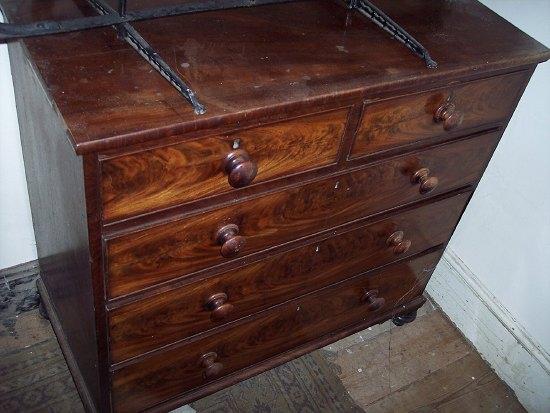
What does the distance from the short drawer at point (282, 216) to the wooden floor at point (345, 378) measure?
2.06 ft

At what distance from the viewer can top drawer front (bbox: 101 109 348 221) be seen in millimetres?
832

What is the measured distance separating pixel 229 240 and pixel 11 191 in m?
0.72

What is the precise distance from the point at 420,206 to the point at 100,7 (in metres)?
0.86

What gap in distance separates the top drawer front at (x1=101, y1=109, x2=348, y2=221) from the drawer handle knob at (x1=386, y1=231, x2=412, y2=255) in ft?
1.39

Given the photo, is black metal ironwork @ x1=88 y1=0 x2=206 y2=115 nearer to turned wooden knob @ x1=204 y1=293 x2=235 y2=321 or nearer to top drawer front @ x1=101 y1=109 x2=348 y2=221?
top drawer front @ x1=101 y1=109 x2=348 y2=221

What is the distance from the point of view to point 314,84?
3.05ft

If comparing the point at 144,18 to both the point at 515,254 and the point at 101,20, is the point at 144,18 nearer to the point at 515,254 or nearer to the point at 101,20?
the point at 101,20

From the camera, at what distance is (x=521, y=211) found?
158 cm

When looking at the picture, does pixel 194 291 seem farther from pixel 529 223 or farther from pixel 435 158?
pixel 529 223

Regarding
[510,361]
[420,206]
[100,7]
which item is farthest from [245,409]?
[100,7]

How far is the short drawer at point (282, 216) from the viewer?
0.95 metres

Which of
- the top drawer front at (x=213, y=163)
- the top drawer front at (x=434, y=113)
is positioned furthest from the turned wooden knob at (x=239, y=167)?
the top drawer front at (x=434, y=113)

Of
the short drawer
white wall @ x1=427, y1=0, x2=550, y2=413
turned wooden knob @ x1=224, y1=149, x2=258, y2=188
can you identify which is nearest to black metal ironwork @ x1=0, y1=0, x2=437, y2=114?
turned wooden knob @ x1=224, y1=149, x2=258, y2=188

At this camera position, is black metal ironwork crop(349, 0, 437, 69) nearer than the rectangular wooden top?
No
